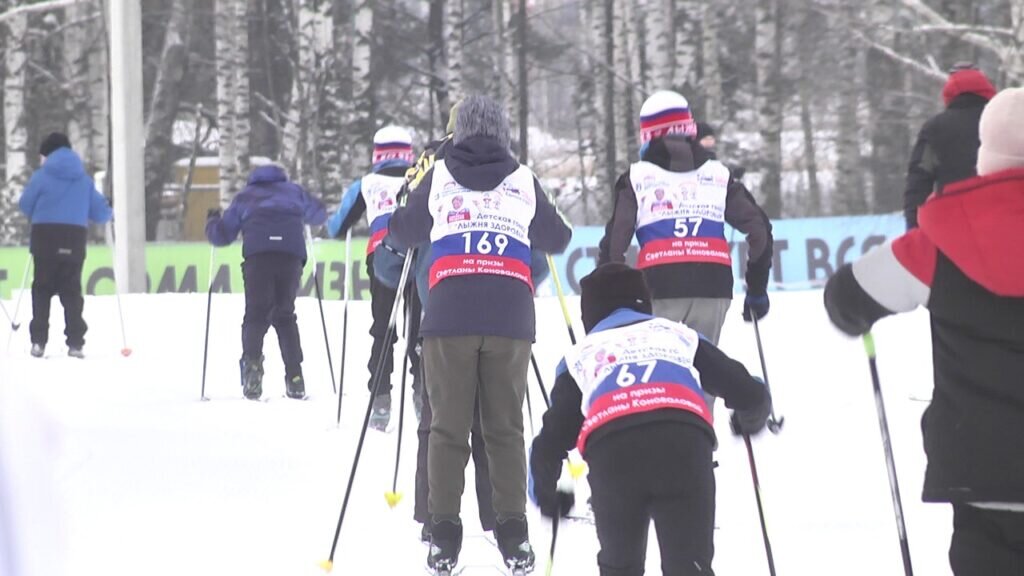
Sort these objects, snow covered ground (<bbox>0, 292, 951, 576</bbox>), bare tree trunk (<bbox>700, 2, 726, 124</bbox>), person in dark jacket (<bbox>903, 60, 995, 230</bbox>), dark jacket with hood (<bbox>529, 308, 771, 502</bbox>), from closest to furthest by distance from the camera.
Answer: dark jacket with hood (<bbox>529, 308, 771, 502</bbox>), snow covered ground (<bbox>0, 292, 951, 576</bbox>), person in dark jacket (<bbox>903, 60, 995, 230</bbox>), bare tree trunk (<bbox>700, 2, 726, 124</bbox>)

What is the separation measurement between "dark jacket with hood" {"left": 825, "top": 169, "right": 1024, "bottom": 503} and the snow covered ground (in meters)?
1.50

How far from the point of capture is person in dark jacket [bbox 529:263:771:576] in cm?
397

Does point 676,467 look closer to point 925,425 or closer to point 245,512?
point 925,425

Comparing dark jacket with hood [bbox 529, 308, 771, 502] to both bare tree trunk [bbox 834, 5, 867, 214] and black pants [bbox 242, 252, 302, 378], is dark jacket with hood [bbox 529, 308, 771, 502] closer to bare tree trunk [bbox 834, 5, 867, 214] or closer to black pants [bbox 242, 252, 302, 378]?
black pants [bbox 242, 252, 302, 378]

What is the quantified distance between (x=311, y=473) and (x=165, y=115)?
22460 mm

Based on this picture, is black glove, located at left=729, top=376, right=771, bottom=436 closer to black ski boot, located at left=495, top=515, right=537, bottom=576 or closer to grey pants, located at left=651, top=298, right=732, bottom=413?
black ski boot, located at left=495, top=515, right=537, bottom=576

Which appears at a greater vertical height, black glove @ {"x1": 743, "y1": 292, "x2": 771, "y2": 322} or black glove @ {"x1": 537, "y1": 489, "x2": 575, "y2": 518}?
black glove @ {"x1": 743, "y1": 292, "x2": 771, "y2": 322}

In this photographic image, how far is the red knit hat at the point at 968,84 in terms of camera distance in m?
7.78

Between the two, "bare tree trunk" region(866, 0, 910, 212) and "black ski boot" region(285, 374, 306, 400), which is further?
"bare tree trunk" region(866, 0, 910, 212)

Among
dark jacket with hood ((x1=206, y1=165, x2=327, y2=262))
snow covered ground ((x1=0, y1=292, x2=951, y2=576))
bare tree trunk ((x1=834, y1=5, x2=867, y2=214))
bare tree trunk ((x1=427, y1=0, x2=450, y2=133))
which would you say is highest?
bare tree trunk ((x1=427, y1=0, x2=450, y2=133))

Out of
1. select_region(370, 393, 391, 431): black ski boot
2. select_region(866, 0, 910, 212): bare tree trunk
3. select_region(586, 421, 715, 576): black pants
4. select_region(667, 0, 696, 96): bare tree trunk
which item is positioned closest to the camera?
select_region(586, 421, 715, 576): black pants

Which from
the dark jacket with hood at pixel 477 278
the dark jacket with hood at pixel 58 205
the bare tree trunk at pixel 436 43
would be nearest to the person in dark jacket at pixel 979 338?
the dark jacket with hood at pixel 477 278

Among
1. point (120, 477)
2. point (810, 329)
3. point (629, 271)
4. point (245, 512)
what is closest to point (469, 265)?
point (629, 271)

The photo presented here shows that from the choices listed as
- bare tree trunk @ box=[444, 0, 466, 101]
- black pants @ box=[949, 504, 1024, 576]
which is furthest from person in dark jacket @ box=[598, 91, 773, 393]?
bare tree trunk @ box=[444, 0, 466, 101]
